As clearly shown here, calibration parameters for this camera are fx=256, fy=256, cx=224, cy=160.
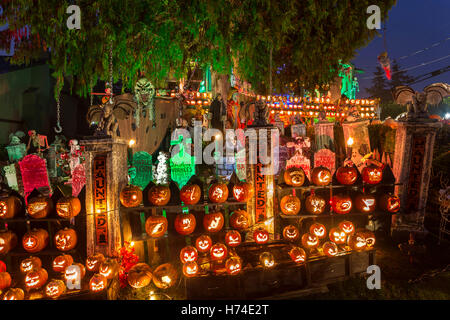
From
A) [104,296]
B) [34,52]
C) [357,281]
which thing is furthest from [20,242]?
[357,281]

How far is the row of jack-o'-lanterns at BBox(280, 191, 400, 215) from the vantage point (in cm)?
534

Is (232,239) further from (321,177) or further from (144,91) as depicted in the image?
(144,91)

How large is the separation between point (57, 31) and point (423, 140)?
8175 millimetres

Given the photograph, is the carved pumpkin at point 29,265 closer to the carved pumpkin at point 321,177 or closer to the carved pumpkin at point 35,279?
the carved pumpkin at point 35,279

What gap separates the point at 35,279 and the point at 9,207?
1.35 meters

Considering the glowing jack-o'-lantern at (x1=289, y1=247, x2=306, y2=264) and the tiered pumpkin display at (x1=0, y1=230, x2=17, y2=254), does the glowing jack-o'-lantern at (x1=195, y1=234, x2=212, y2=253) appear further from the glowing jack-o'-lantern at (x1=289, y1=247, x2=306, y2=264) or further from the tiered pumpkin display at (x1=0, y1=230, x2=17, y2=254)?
the tiered pumpkin display at (x1=0, y1=230, x2=17, y2=254)

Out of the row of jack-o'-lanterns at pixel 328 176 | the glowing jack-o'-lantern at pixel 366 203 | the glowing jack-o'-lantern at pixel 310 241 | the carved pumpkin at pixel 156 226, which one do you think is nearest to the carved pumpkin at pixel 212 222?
the carved pumpkin at pixel 156 226

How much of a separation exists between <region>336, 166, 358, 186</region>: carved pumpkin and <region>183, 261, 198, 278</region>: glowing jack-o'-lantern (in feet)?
11.3

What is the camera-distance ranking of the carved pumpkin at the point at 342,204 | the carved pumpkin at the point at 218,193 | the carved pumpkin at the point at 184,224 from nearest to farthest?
the carved pumpkin at the point at 184,224
the carved pumpkin at the point at 218,193
the carved pumpkin at the point at 342,204

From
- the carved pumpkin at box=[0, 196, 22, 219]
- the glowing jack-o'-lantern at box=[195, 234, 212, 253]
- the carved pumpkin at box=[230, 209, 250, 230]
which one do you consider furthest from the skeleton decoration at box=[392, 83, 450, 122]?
the carved pumpkin at box=[0, 196, 22, 219]

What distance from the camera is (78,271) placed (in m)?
4.47

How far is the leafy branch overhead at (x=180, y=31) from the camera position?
15.5 feet

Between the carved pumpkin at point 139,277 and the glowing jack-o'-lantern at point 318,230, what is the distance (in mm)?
3401
